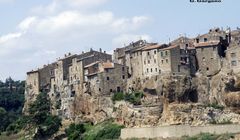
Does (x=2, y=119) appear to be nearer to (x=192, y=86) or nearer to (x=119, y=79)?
(x=119, y=79)

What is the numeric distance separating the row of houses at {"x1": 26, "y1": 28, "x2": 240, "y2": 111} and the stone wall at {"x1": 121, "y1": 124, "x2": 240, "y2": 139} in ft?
24.8

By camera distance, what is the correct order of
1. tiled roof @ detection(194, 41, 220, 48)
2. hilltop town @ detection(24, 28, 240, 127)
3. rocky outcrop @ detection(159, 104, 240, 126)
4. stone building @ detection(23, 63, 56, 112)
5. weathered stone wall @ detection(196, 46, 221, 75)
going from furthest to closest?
stone building @ detection(23, 63, 56, 112) → tiled roof @ detection(194, 41, 220, 48) → weathered stone wall @ detection(196, 46, 221, 75) → hilltop town @ detection(24, 28, 240, 127) → rocky outcrop @ detection(159, 104, 240, 126)

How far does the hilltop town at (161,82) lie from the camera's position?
78.8 metres

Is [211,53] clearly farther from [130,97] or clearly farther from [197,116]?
[130,97]

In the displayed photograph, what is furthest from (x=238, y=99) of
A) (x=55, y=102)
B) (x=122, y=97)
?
(x=55, y=102)

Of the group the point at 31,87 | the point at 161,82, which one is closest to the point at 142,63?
the point at 161,82

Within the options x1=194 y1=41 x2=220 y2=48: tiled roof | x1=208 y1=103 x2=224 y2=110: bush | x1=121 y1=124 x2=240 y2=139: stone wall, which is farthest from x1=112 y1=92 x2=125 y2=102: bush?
x1=208 y1=103 x2=224 y2=110: bush

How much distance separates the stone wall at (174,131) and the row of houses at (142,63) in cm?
756

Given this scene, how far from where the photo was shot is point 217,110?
77875 mm

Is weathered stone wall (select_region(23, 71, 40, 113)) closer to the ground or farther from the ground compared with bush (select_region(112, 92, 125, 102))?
farther from the ground

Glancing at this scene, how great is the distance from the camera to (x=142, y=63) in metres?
85.4

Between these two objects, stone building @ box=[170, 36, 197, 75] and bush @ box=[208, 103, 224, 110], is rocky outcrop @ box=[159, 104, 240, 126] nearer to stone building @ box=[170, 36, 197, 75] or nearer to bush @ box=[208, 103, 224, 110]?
bush @ box=[208, 103, 224, 110]

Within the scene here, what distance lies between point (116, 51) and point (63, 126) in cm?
1085

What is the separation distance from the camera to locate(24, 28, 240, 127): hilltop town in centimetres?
7881
